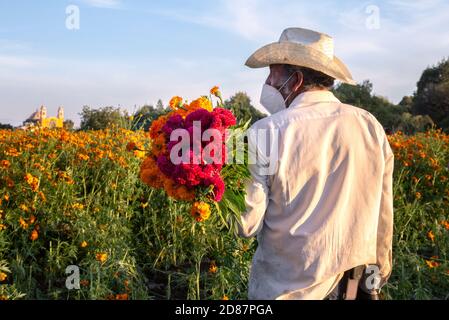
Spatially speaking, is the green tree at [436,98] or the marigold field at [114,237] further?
the green tree at [436,98]

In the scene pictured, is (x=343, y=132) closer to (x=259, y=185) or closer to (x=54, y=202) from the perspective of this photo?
(x=259, y=185)

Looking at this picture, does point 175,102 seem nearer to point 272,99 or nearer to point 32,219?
point 272,99

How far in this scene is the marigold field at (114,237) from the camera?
4184 mm

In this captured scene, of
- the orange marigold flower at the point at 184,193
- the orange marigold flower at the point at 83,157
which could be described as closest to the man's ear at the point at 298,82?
the orange marigold flower at the point at 184,193

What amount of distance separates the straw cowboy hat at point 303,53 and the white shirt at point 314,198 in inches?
4.8

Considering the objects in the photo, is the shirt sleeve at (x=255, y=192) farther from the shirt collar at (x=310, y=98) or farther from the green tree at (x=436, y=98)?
the green tree at (x=436, y=98)

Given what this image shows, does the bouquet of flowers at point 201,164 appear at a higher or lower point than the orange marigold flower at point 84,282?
higher

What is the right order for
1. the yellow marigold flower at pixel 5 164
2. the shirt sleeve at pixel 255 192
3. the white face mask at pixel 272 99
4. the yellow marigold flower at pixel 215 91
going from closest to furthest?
the shirt sleeve at pixel 255 192, the white face mask at pixel 272 99, the yellow marigold flower at pixel 215 91, the yellow marigold flower at pixel 5 164

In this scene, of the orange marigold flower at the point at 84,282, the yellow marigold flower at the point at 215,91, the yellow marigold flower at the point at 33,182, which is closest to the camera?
the yellow marigold flower at the point at 215,91

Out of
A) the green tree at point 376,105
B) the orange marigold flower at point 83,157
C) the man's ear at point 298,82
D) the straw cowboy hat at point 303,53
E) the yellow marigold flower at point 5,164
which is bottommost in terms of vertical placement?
the yellow marigold flower at point 5,164

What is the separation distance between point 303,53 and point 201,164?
0.65m
